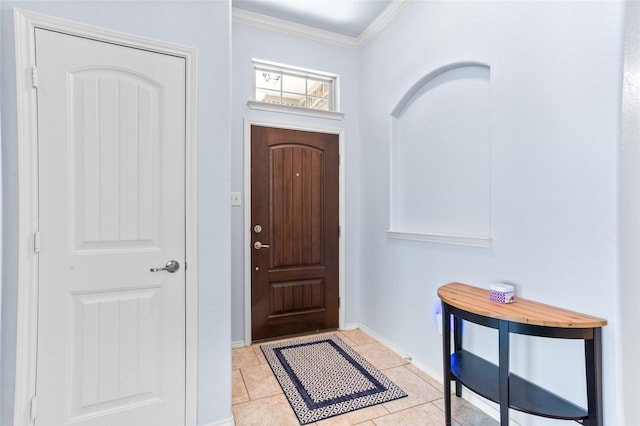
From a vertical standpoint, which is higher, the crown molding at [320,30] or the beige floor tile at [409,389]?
the crown molding at [320,30]

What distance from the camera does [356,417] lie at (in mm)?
1887

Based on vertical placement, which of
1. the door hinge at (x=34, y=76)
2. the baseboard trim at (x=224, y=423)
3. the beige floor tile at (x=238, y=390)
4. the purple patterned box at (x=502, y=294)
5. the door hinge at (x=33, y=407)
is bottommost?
the beige floor tile at (x=238, y=390)

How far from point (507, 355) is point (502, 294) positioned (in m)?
0.32

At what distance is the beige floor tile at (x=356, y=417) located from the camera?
1.83 meters

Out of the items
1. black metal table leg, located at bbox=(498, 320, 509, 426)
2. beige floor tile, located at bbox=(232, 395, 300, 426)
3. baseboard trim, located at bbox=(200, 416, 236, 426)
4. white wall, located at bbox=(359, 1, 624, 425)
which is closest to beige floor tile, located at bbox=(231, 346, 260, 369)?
beige floor tile, located at bbox=(232, 395, 300, 426)

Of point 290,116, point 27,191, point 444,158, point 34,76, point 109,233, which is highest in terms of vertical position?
point 290,116

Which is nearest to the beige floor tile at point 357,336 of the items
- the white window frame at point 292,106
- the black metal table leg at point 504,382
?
the black metal table leg at point 504,382

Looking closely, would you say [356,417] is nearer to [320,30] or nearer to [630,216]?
[630,216]

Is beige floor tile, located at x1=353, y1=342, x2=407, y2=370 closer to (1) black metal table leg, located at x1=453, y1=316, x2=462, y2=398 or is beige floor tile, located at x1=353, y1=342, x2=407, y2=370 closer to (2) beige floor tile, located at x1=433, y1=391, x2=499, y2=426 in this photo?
(2) beige floor tile, located at x1=433, y1=391, x2=499, y2=426

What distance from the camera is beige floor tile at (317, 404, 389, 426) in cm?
183

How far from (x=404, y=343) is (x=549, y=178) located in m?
1.69

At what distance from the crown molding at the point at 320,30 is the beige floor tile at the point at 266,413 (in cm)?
305

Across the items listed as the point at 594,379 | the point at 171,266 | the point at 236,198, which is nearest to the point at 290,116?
the point at 236,198

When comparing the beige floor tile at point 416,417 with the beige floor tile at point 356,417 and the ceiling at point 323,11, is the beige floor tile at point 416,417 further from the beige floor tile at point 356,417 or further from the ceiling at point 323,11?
the ceiling at point 323,11
